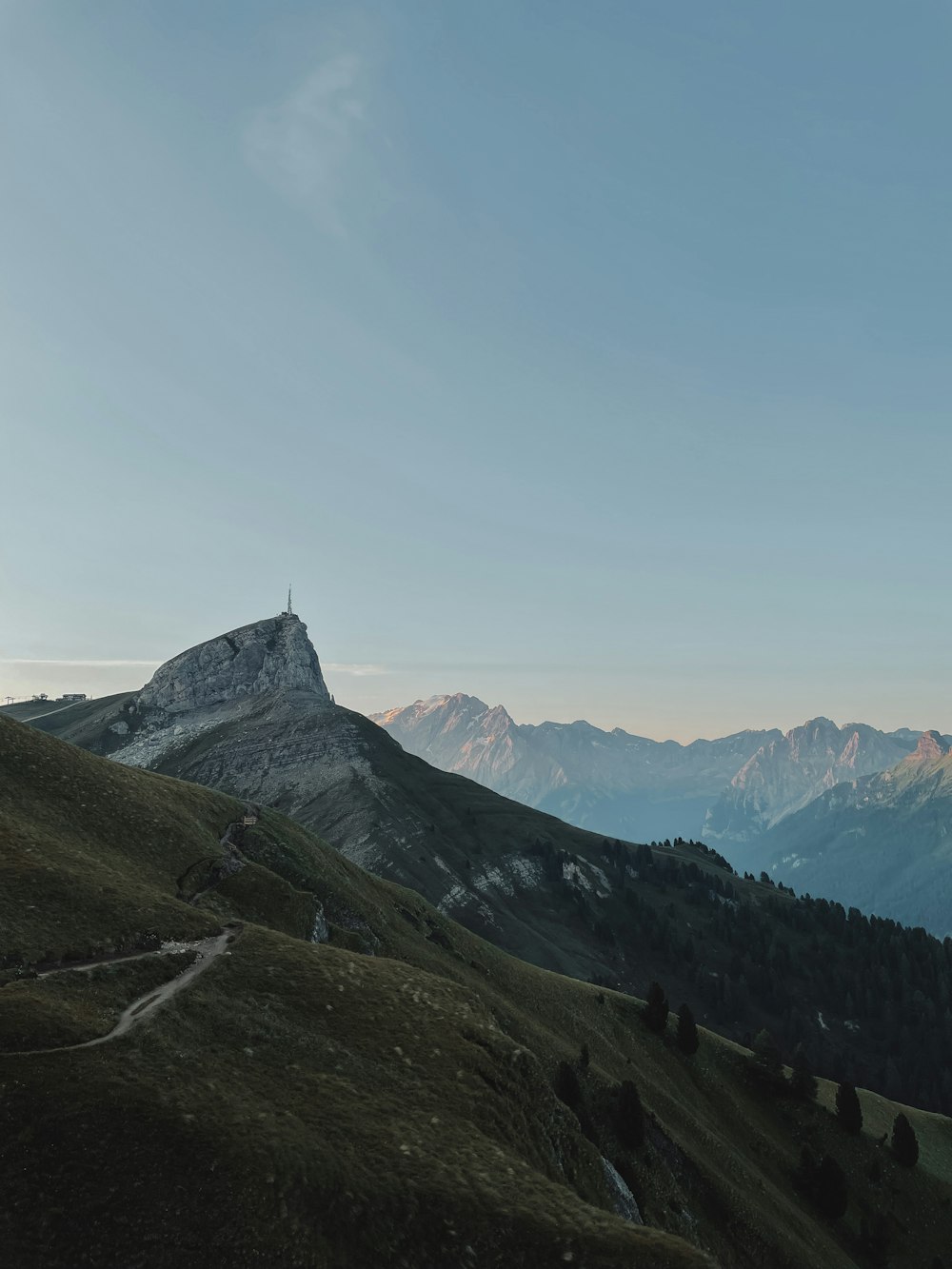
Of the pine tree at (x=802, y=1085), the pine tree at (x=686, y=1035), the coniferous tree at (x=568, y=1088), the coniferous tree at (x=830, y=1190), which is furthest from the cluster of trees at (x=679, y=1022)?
the coniferous tree at (x=568, y=1088)

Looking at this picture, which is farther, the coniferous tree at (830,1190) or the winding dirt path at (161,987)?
the coniferous tree at (830,1190)

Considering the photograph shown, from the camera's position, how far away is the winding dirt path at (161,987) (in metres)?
30.8

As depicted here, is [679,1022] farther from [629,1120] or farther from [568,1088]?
[568,1088]

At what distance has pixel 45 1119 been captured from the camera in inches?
1039

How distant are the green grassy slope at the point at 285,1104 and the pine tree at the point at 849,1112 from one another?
1431cm

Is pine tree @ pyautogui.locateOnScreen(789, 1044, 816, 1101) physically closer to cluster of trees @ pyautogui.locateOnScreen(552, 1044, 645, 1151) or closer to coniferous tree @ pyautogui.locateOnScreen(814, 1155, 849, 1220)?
coniferous tree @ pyautogui.locateOnScreen(814, 1155, 849, 1220)

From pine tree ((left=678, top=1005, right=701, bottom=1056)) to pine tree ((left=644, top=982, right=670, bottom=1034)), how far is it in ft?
7.08

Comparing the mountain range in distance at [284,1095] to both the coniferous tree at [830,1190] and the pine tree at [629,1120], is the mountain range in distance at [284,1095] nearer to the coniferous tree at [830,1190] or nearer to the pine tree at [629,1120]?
the pine tree at [629,1120]

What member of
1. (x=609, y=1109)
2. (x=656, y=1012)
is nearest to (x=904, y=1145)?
(x=656, y=1012)

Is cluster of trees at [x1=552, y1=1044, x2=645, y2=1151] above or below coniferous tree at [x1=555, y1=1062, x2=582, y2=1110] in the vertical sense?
below

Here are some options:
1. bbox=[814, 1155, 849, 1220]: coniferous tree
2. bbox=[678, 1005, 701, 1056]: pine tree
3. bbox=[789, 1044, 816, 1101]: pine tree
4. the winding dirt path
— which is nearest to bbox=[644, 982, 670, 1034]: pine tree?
bbox=[678, 1005, 701, 1056]: pine tree

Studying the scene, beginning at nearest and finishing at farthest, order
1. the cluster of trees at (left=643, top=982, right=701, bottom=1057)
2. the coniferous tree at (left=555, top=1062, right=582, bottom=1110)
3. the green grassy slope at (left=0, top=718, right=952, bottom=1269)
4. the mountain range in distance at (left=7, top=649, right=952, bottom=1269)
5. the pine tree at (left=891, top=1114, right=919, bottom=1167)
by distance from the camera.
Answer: the green grassy slope at (left=0, top=718, right=952, bottom=1269) → the mountain range in distance at (left=7, top=649, right=952, bottom=1269) → the coniferous tree at (left=555, top=1062, right=582, bottom=1110) → the pine tree at (left=891, top=1114, right=919, bottom=1167) → the cluster of trees at (left=643, top=982, right=701, bottom=1057)

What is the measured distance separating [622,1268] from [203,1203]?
16.1m

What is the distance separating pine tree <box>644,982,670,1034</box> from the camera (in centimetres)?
9700
